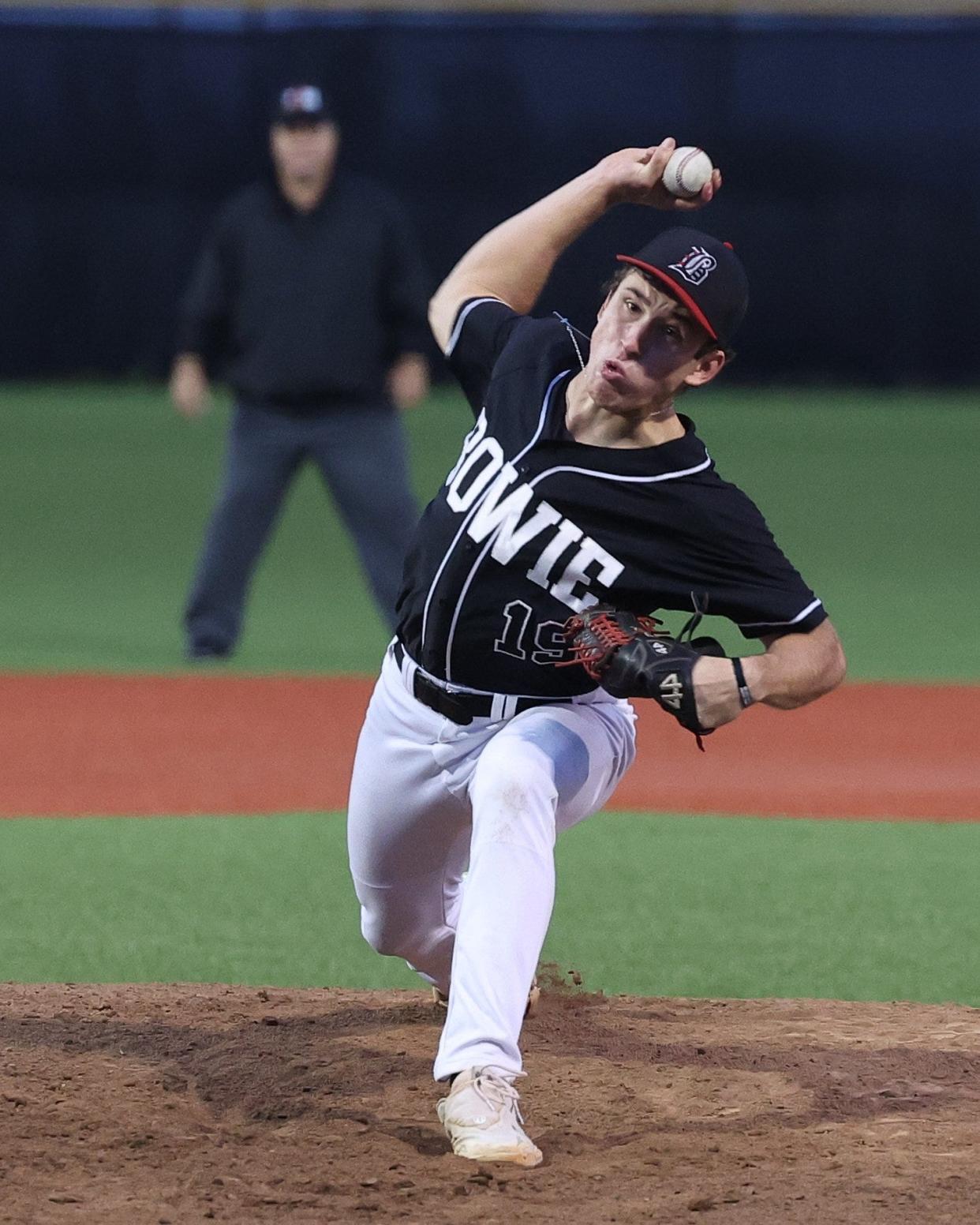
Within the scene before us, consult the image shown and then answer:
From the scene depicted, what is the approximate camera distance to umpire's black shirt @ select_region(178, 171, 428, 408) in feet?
28.8

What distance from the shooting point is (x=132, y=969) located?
16.4 ft

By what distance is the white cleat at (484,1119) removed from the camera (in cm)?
342

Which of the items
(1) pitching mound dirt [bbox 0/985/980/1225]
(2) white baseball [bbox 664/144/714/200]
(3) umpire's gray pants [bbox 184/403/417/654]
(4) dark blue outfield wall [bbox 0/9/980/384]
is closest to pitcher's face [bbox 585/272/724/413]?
(2) white baseball [bbox 664/144/714/200]

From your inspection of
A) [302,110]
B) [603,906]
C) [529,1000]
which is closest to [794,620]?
[529,1000]

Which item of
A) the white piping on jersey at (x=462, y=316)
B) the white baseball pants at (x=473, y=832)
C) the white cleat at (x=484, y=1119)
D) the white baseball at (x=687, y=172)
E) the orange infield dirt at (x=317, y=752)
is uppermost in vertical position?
the white baseball at (x=687, y=172)

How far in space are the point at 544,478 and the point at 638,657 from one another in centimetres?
45

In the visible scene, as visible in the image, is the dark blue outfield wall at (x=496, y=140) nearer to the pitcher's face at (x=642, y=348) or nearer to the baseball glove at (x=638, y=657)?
the pitcher's face at (x=642, y=348)

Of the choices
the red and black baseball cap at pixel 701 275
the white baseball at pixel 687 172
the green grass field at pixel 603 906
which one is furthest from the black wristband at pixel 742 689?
the green grass field at pixel 603 906

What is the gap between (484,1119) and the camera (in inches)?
135

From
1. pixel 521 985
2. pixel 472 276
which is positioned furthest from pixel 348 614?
pixel 521 985

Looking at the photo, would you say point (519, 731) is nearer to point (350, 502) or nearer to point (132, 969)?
point (132, 969)

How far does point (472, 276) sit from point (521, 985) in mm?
1643

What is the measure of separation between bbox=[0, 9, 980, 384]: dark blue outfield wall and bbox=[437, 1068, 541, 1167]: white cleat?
51.1 feet

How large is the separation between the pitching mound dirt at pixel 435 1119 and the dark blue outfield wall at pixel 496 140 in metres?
14.6
